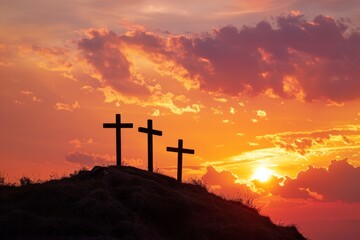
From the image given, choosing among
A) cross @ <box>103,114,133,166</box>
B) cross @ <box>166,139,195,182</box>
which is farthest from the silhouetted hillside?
cross @ <box>166,139,195,182</box>

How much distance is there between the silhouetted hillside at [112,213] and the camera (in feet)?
57.5

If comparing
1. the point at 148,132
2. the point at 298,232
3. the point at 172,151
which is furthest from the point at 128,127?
the point at 298,232

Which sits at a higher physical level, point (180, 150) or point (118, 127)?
point (118, 127)

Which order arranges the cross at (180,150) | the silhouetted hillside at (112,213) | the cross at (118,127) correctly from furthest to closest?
1. the cross at (180,150)
2. the cross at (118,127)
3. the silhouetted hillside at (112,213)

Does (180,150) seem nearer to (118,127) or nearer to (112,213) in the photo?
(118,127)

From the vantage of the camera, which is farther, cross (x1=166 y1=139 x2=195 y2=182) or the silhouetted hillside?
cross (x1=166 y1=139 x2=195 y2=182)

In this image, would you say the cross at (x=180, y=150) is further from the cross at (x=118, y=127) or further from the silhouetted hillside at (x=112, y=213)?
the silhouetted hillside at (x=112, y=213)

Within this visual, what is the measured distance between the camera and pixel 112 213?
19.2m

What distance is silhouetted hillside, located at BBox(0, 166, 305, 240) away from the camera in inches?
690

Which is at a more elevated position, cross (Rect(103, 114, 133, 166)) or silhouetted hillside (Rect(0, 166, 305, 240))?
cross (Rect(103, 114, 133, 166))

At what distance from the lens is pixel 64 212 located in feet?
62.4

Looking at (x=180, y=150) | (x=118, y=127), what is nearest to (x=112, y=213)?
(x=118, y=127)

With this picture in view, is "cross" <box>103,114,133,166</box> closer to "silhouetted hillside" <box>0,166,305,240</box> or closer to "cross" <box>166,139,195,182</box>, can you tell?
"cross" <box>166,139,195,182</box>

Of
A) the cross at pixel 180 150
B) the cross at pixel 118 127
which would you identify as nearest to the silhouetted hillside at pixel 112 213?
the cross at pixel 118 127
